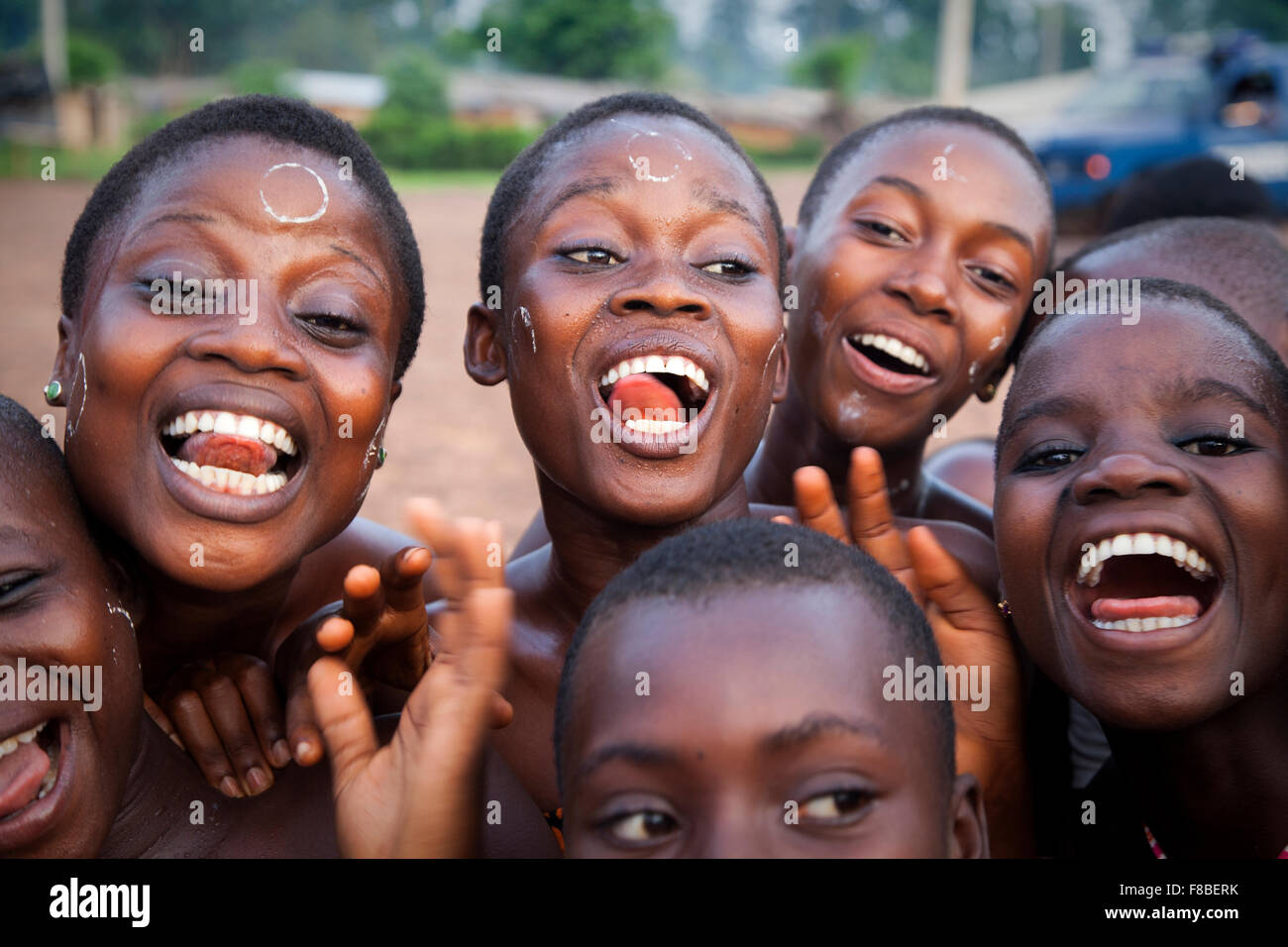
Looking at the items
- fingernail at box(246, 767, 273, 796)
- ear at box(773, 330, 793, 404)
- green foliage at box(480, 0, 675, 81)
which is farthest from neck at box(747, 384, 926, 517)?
green foliage at box(480, 0, 675, 81)

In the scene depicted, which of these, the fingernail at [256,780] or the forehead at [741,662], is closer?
the forehead at [741,662]

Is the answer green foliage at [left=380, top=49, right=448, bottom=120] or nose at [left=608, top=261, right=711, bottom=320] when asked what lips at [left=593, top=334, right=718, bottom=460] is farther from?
green foliage at [left=380, top=49, right=448, bottom=120]

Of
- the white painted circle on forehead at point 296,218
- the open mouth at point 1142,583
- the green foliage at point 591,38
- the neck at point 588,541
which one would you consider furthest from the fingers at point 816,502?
the green foliage at point 591,38

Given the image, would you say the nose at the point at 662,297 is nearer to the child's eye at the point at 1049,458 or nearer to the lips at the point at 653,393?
the lips at the point at 653,393

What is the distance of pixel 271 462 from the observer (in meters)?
2.43

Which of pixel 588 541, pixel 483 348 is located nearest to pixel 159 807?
pixel 588 541

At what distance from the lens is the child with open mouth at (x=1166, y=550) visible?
2.16 metres

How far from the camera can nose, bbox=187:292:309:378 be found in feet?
7.50

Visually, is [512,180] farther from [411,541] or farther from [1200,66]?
[1200,66]

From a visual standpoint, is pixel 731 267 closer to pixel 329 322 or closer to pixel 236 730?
pixel 329 322

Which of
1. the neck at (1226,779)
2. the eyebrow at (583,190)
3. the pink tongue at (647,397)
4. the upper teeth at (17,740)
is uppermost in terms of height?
the eyebrow at (583,190)

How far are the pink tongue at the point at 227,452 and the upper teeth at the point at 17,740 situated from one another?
0.58m

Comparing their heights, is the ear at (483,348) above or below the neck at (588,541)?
above

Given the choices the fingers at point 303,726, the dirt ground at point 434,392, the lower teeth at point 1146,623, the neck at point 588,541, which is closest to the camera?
the fingers at point 303,726
